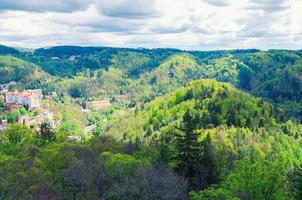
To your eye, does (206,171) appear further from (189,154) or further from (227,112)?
(227,112)

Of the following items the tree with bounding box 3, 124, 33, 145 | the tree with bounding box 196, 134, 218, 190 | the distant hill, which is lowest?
the distant hill

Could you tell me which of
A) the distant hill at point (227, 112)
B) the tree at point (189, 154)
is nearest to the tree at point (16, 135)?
the tree at point (189, 154)

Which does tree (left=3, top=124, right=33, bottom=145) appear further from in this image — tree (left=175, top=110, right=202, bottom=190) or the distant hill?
the distant hill

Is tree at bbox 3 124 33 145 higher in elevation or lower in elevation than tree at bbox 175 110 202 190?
lower

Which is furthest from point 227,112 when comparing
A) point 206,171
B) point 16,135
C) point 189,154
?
point 189,154

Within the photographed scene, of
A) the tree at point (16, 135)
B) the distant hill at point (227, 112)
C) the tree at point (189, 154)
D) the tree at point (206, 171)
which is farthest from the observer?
the distant hill at point (227, 112)

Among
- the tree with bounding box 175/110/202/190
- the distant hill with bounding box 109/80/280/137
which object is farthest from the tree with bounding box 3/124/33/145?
the distant hill with bounding box 109/80/280/137

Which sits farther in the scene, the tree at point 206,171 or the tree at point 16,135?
the tree at point 16,135

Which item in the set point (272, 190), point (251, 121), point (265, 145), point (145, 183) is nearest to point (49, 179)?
point (145, 183)

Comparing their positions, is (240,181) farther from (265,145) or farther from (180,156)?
(265,145)

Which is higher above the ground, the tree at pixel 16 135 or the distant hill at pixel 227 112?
the tree at pixel 16 135

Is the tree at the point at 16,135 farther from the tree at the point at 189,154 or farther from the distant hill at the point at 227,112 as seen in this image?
the distant hill at the point at 227,112
